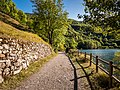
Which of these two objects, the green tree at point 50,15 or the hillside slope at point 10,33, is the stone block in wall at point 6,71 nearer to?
the hillside slope at point 10,33

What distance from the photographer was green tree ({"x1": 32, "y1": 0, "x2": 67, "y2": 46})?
44375 mm

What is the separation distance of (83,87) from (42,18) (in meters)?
36.7

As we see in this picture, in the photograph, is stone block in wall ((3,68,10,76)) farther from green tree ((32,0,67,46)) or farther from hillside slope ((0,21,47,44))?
green tree ((32,0,67,46))

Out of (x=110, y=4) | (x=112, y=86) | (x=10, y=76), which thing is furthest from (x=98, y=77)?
(x=10, y=76)

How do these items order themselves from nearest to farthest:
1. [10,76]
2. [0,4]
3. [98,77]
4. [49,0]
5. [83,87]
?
[83,87] → [10,76] → [98,77] → [49,0] → [0,4]

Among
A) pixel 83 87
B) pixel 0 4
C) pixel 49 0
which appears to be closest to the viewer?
pixel 83 87

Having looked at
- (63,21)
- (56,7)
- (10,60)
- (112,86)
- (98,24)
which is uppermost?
(56,7)

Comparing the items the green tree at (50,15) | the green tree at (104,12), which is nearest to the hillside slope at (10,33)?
the green tree at (104,12)

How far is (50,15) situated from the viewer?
44.4 metres

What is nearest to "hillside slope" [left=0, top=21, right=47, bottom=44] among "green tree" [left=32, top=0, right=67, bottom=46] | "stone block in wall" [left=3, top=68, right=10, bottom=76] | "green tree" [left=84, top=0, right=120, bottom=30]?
"stone block in wall" [left=3, top=68, right=10, bottom=76]

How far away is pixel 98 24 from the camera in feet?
42.1

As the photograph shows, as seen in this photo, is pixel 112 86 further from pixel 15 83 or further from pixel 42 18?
pixel 42 18

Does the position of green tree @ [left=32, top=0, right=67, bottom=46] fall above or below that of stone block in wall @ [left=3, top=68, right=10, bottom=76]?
above

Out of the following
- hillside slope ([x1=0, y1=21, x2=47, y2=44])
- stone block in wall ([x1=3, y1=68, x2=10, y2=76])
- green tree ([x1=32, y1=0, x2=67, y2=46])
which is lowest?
stone block in wall ([x1=3, y1=68, x2=10, y2=76])
